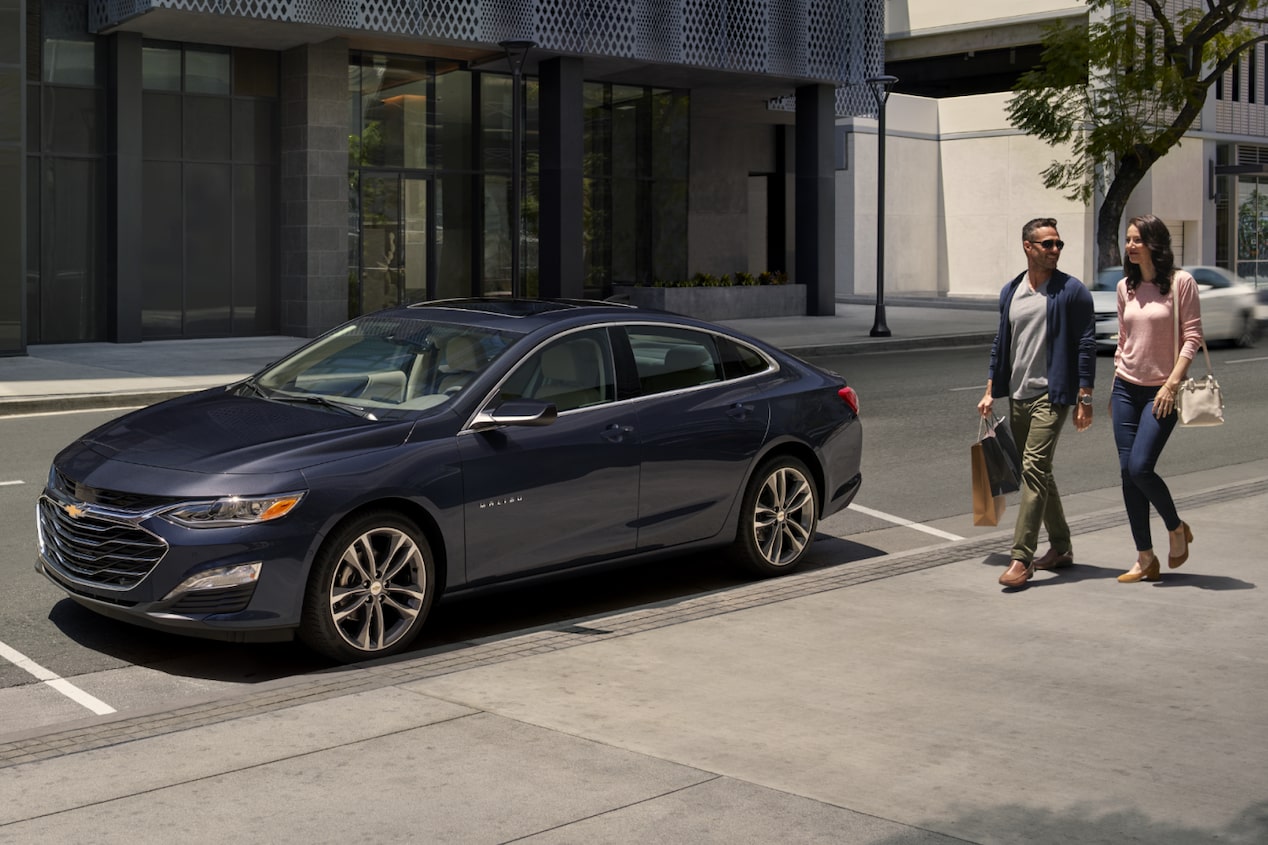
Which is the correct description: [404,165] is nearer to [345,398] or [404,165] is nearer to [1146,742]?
[345,398]

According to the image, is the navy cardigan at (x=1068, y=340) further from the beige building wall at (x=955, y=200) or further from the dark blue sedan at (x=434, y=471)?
the beige building wall at (x=955, y=200)

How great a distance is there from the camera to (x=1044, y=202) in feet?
159

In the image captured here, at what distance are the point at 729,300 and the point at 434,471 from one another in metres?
26.6

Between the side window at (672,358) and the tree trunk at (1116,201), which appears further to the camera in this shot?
the tree trunk at (1116,201)

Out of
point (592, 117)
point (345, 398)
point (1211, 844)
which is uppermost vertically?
point (592, 117)

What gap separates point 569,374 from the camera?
25.7 ft

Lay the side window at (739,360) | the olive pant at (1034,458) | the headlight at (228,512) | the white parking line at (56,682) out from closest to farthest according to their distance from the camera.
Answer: the white parking line at (56,682) → the headlight at (228,512) → the olive pant at (1034,458) → the side window at (739,360)

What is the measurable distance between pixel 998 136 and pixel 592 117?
761 inches

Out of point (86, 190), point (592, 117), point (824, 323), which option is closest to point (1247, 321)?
point (824, 323)

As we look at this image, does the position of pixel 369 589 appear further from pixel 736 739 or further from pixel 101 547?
pixel 736 739

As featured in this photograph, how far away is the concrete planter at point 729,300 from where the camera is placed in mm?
32375

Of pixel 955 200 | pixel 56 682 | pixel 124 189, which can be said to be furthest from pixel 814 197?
pixel 56 682

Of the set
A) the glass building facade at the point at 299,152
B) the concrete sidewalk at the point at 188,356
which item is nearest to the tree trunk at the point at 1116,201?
the concrete sidewalk at the point at 188,356

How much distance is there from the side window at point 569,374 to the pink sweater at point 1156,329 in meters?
2.57
